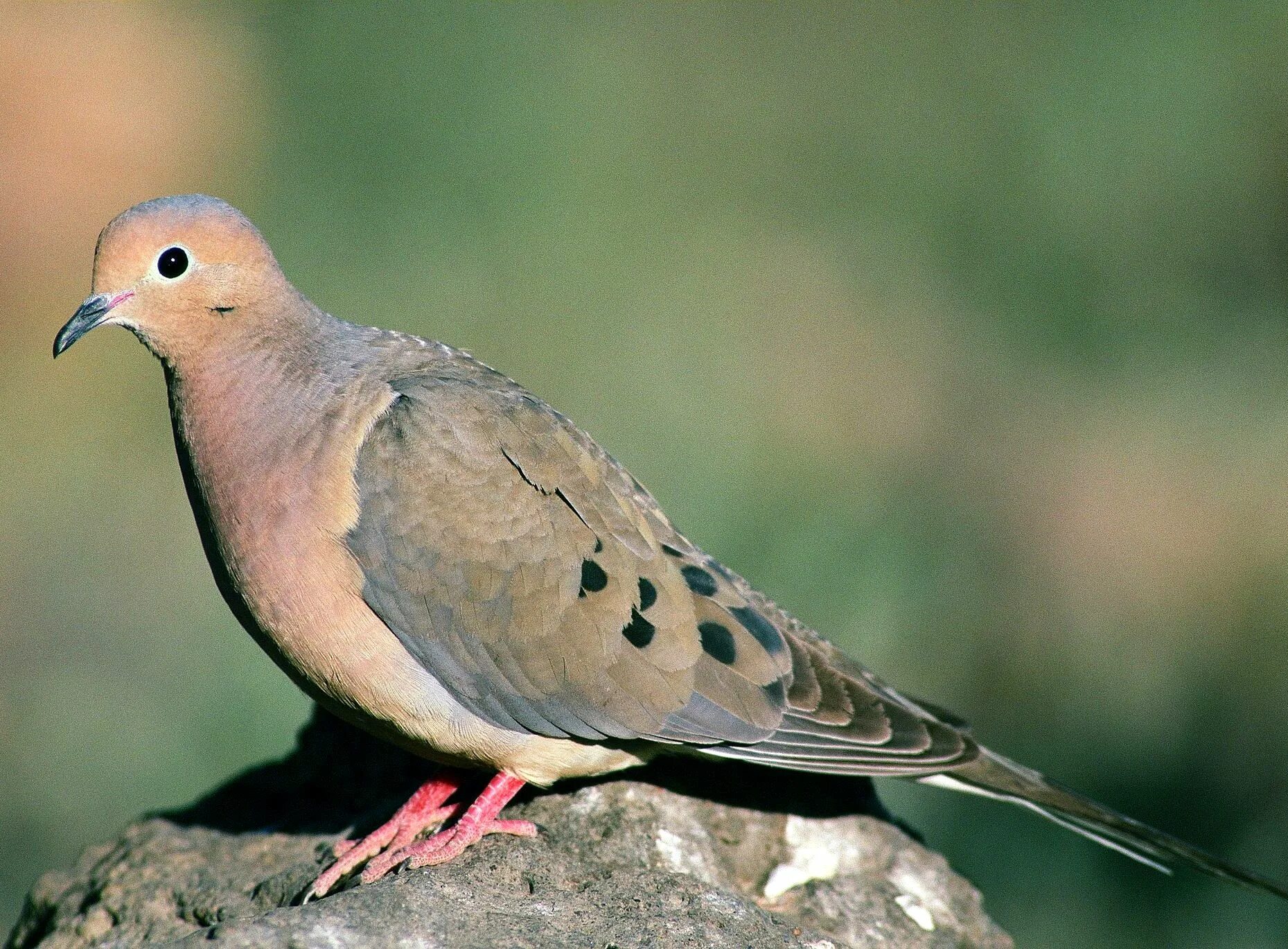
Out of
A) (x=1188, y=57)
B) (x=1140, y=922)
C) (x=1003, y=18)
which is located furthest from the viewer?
(x=1003, y=18)

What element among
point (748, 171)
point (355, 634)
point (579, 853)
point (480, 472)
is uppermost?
point (748, 171)

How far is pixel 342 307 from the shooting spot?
7.07 meters

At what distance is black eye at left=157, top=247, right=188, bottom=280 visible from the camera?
11.0ft

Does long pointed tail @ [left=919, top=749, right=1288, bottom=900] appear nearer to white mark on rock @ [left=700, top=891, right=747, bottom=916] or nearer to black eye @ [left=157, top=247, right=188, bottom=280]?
white mark on rock @ [left=700, top=891, right=747, bottom=916]

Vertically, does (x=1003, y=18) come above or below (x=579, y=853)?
above

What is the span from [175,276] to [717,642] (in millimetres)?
1566

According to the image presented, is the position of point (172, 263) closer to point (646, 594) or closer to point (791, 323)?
point (646, 594)

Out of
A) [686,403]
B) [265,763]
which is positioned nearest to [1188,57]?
[686,403]

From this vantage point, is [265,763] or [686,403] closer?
[265,763]

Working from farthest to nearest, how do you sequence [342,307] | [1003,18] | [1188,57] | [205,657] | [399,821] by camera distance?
[1003,18] → [1188,57] → [342,307] → [205,657] → [399,821]

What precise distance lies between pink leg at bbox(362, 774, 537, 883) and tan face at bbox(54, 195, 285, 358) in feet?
4.14

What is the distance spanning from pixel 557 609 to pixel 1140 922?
8.34ft

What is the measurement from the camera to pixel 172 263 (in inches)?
133

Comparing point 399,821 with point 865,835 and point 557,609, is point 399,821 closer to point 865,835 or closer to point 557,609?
point 557,609
